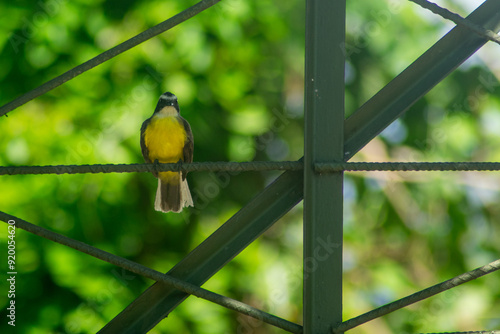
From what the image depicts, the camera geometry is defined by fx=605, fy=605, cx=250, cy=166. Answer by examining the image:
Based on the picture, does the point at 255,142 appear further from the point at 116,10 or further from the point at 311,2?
the point at 311,2

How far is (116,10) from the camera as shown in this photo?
16.2 ft

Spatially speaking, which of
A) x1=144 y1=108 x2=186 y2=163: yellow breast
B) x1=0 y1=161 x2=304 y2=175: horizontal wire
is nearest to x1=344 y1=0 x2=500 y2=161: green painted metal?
x1=0 y1=161 x2=304 y2=175: horizontal wire

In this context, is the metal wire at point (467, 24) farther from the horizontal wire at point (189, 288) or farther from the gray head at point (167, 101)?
the gray head at point (167, 101)

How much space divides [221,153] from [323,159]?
9.55 ft

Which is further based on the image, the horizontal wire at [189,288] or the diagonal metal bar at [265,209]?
the diagonal metal bar at [265,209]

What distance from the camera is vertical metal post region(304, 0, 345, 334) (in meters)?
2.23

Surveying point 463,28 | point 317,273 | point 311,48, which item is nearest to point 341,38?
point 311,48

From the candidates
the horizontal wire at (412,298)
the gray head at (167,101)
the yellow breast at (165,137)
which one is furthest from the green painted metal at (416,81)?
the gray head at (167,101)

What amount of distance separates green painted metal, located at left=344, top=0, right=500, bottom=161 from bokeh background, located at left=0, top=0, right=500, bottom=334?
2.78 m

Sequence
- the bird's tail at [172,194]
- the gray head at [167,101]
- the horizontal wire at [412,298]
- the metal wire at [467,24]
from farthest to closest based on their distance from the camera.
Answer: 1. the gray head at [167,101]
2. the bird's tail at [172,194]
3. the metal wire at [467,24]
4. the horizontal wire at [412,298]

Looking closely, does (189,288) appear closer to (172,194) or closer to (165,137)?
(172,194)

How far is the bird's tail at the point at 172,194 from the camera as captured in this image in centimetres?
409

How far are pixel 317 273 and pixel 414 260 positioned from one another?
3523mm

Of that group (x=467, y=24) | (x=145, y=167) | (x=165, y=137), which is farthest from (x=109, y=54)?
(x=165, y=137)
